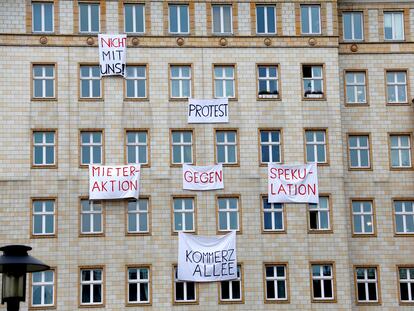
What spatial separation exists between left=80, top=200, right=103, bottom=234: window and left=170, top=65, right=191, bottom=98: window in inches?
281

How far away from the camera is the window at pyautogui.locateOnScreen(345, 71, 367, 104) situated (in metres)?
54.6

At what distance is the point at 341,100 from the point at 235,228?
9.31 m

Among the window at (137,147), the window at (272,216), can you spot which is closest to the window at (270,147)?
the window at (272,216)

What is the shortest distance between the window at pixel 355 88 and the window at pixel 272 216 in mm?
7413

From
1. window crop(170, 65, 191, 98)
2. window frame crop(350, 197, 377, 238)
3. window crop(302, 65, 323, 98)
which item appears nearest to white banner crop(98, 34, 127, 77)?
window crop(170, 65, 191, 98)

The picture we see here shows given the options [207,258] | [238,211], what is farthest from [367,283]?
[207,258]

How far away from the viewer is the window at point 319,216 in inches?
2044

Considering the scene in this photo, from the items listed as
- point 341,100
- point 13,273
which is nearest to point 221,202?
point 341,100

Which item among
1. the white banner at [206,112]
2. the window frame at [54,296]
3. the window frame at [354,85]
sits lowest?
the window frame at [54,296]

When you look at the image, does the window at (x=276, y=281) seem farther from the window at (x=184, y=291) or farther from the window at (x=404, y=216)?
the window at (x=404, y=216)

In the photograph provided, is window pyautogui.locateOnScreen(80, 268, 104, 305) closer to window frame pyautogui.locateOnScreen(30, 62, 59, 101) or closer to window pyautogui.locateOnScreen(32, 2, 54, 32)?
window frame pyautogui.locateOnScreen(30, 62, 59, 101)

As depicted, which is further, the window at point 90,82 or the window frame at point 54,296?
the window at point 90,82

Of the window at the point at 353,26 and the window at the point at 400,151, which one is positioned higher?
the window at the point at 353,26

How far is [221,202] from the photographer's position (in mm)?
51812
